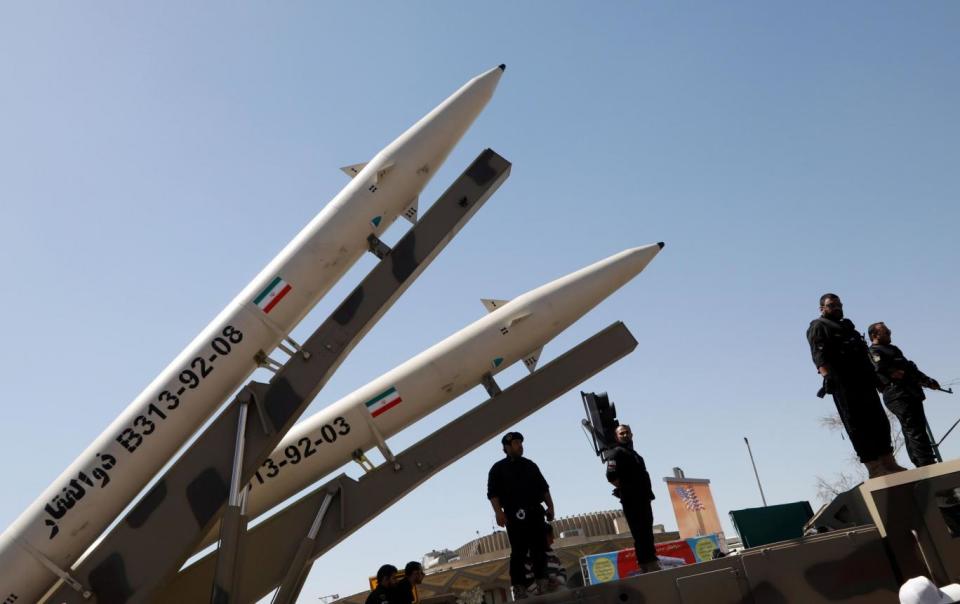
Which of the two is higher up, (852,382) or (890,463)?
(852,382)

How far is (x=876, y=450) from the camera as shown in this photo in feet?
17.1

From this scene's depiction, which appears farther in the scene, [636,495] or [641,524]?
[636,495]

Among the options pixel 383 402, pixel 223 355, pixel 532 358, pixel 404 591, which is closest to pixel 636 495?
pixel 404 591

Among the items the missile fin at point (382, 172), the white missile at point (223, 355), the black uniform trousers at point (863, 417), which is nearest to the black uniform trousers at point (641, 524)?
the black uniform trousers at point (863, 417)

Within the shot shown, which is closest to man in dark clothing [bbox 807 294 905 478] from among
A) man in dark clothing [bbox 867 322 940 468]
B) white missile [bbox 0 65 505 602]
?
man in dark clothing [bbox 867 322 940 468]

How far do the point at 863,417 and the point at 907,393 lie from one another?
1229 millimetres

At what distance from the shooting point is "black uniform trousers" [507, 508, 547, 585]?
238 inches

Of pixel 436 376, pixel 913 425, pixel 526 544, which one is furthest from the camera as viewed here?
pixel 436 376

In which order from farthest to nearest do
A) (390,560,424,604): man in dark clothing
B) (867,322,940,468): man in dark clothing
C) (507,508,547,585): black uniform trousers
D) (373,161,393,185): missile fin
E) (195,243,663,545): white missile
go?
Answer: (373,161,393,185): missile fin < (195,243,663,545): white missile < (390,560,424,604): man in dark clothing < (867,322,940,468): man in dark clothing < (507,508,547,585): black uniform trousers

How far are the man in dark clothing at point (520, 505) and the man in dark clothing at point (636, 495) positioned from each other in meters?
0.55

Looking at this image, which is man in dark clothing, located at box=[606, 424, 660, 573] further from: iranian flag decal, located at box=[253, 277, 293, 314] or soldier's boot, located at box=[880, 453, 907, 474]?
iranian flag decal, located at box=[253, 277, 293, 314]

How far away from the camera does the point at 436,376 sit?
839 centimetres

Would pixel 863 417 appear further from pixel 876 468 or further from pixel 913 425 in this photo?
pixel 913 425

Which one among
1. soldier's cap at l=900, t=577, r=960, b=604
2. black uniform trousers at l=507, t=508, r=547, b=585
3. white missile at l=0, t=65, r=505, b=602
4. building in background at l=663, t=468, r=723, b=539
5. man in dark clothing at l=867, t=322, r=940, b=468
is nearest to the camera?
soldier's cap at l=900, t=577, r=960, b=604
